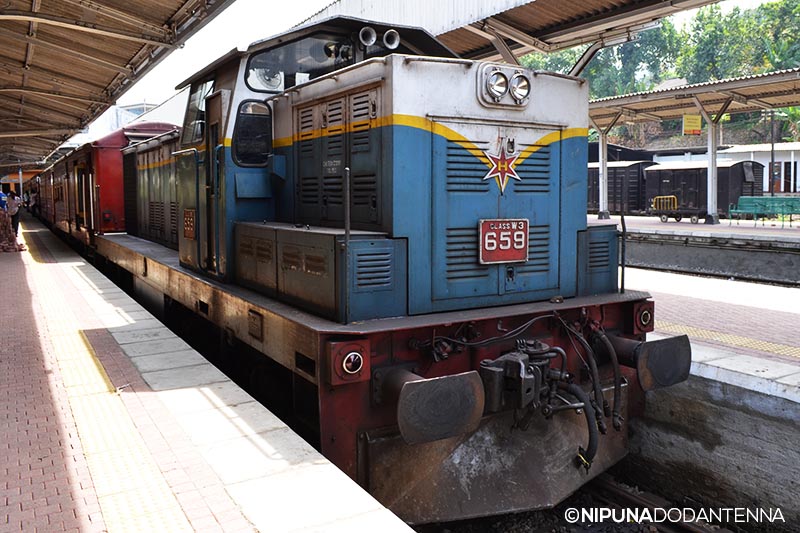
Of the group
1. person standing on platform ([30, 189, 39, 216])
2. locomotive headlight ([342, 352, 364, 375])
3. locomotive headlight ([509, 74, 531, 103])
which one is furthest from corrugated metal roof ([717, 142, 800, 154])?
person standing on platform ([30, 189, 39, 216])

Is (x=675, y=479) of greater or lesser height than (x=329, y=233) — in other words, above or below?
below

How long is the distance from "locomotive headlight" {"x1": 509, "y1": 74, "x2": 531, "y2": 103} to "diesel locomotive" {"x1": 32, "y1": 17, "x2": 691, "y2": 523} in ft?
0.04

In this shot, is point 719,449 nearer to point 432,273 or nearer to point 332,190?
point 432,273

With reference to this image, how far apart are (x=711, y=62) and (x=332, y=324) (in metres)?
59.5

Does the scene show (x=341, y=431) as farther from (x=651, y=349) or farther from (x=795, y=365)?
(x=795, y=365)

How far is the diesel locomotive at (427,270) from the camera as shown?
3.78 metres

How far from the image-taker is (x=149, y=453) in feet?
11.5

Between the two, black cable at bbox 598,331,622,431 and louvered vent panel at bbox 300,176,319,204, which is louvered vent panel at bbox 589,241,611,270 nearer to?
black cable at bbox 598,331,622,431

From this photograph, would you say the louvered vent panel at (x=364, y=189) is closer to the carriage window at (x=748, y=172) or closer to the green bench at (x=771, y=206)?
the green bench at (x=771, y=206)

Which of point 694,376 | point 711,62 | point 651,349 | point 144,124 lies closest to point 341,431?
point 651,349

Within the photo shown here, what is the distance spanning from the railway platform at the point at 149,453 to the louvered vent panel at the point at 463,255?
1459mm

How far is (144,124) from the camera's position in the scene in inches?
499

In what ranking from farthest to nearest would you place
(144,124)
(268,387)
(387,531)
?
(144,124), (268,387), (387,531)

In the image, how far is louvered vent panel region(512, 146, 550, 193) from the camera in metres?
4.42
